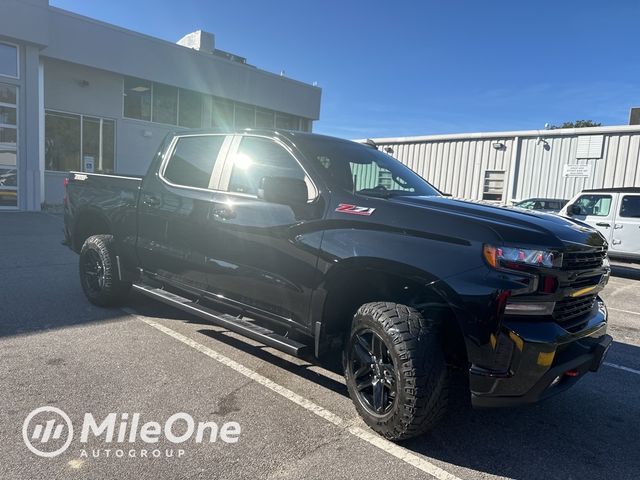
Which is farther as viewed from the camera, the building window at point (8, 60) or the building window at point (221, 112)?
the building window at point (221, 112)

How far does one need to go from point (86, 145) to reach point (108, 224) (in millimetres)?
13975

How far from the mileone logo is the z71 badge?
5.13 feet

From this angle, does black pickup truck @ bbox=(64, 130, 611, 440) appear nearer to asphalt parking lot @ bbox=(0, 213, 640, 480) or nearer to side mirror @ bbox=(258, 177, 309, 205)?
side mirror @ bbox=(258, 177, 309, 205)

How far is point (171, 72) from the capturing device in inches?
749

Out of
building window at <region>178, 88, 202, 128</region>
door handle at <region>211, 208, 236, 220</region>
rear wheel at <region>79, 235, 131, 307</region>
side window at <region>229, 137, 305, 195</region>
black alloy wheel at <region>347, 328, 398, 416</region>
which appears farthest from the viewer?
building window at <region>178, 88, 202, 128</region>

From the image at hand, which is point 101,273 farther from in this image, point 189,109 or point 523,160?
point 189,109

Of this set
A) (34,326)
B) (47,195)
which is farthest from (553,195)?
(47,195)

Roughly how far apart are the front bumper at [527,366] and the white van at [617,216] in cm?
866

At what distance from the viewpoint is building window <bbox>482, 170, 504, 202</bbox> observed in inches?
704

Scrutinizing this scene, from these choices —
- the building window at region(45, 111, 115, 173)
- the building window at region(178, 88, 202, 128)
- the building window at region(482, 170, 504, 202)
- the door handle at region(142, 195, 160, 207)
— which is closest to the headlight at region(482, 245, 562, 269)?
the door handle at region(142, 195, 160, 207)

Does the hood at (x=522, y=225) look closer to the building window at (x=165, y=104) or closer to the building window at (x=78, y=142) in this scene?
the building window at (x=78, y=142)

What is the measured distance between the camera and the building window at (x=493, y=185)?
1789 centimetres

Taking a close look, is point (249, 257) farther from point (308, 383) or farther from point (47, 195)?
point (47, 195)

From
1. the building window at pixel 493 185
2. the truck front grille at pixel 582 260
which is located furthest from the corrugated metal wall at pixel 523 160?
the truck front grille at pixel 582 260
